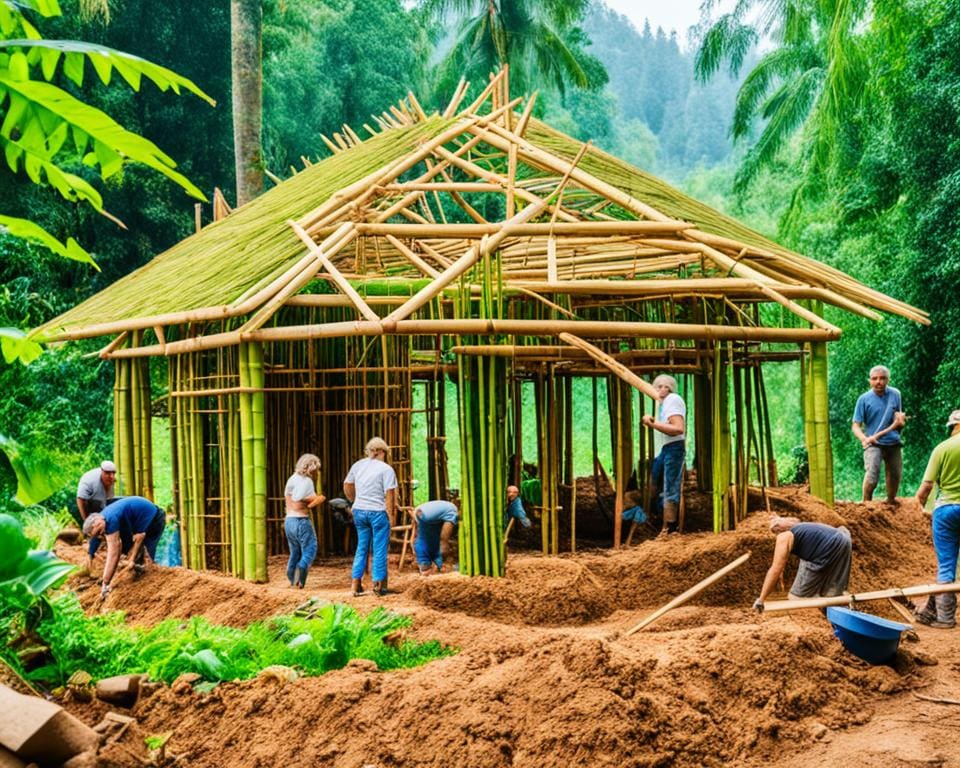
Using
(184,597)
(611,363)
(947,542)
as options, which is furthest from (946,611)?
(184,597)

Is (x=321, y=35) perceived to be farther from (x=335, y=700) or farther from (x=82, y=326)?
(x=335, y=700)

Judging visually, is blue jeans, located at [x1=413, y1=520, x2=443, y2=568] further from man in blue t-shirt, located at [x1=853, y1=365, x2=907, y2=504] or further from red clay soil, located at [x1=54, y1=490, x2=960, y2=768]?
man in blue t-shirt, located at [x1=853, y1=365, x2=907, y2=504]

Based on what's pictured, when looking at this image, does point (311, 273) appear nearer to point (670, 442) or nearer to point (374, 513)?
point (374, 513)

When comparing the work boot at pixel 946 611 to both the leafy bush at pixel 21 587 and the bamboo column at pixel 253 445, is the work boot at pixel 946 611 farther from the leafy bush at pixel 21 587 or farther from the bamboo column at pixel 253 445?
the leafy bush at pixel 21 587

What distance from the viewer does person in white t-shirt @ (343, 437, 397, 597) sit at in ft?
31.0

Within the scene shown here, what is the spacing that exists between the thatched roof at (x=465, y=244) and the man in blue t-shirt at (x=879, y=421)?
950 mm

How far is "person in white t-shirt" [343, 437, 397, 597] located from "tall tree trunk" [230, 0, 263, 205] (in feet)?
31.2

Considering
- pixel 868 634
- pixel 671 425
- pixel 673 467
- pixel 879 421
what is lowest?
pixel 868 634

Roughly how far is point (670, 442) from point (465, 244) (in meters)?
3.68

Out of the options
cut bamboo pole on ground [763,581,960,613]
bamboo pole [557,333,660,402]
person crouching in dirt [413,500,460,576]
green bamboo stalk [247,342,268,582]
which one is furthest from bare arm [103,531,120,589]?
cut bamboo pole on ground [763,581,960,613]

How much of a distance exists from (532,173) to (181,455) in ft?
29.4

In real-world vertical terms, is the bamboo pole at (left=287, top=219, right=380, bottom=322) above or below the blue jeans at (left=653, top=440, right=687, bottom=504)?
above

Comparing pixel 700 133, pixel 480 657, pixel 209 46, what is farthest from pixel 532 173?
pixel 700 133

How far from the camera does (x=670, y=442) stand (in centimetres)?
1068
